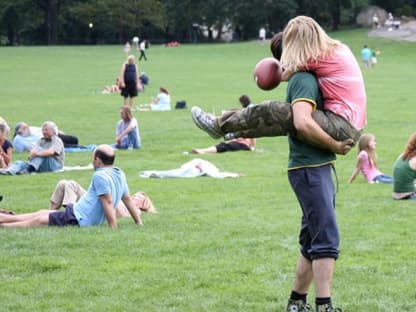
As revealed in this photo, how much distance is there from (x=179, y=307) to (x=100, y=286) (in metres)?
0.98

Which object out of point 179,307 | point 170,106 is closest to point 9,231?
point 179,307

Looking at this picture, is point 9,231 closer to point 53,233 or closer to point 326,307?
point 53,233

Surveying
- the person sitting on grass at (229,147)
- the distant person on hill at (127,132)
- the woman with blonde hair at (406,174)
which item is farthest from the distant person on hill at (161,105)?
the woman with blonde hair at (406,174)

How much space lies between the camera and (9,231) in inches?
434

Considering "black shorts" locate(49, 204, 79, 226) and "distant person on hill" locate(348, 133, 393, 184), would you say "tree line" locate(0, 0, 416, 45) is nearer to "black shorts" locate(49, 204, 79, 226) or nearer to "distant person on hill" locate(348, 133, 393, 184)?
"distant person on hill" locate(348, 133, 393, 184)

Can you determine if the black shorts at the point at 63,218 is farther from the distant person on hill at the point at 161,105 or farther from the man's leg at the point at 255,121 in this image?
the distant person on hill at the point at 161,105

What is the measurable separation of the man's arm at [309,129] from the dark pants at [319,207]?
0.69 feet

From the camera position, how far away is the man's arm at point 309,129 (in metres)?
6.23

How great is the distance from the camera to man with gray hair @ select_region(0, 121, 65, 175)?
55.7 feet

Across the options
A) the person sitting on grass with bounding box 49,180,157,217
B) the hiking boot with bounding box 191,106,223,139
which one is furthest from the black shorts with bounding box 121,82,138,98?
the hiking boot with bounding box 191,106,223,139

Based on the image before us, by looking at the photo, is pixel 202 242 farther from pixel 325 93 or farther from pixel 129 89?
pixel 129 89

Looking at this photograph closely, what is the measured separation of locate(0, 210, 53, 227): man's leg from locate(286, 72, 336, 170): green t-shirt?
5456mm

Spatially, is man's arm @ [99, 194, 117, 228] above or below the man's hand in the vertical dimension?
below

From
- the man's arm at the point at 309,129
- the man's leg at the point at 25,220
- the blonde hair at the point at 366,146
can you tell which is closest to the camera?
the man's arm at the point at 309,129
